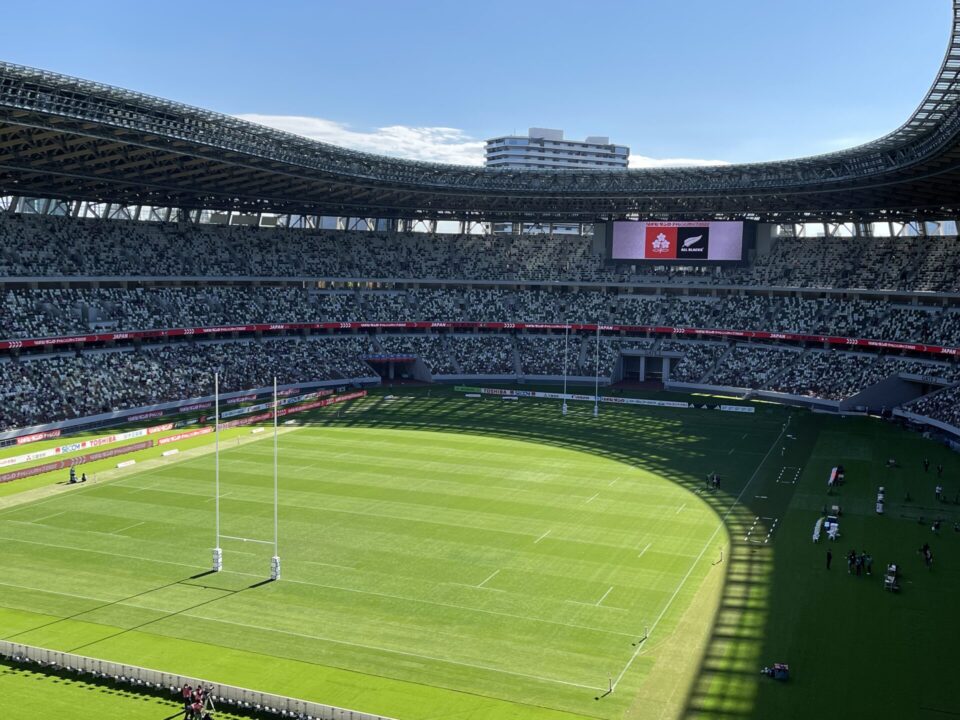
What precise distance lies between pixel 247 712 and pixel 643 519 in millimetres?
27551

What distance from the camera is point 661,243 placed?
105625 millimetres

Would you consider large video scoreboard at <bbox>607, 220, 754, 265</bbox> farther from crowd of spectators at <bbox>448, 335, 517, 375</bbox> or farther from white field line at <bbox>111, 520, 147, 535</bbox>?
white field line at <bbox>111, 520, 147, 535</bbox>

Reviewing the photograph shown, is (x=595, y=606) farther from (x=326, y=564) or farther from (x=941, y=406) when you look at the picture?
(x=941, y=406)

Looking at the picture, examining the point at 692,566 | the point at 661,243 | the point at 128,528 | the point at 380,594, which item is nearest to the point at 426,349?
the point at 661,243

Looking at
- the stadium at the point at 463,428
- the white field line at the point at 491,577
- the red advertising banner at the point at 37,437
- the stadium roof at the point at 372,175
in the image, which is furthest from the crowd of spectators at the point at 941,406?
the red advertising banner at the point at 37,437

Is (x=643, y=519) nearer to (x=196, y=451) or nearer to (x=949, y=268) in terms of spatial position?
(x=196, y=451)

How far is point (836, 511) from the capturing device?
164 feet

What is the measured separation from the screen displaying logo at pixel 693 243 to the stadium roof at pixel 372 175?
2.24 m

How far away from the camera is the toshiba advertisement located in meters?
103

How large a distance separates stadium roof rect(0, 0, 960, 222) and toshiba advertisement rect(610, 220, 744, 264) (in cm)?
196

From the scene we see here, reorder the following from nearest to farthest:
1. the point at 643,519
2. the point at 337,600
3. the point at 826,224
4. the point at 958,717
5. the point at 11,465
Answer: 1. the point at 958,717
2. the point at 337,600
3. the point at 643,519
4. the point at 11,465
5. the point at 826,224

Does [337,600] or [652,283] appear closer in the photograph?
[337,600]

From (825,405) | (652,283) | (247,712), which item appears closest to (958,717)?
(247,712)

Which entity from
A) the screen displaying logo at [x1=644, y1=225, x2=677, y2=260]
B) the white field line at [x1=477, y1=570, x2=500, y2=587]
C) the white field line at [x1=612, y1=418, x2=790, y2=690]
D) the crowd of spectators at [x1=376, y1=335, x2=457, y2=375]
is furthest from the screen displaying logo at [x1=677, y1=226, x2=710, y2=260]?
the white field line at [x1=477, y1=570, x2=500, y2=587]
